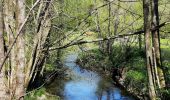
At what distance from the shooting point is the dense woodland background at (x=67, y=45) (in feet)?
12.9

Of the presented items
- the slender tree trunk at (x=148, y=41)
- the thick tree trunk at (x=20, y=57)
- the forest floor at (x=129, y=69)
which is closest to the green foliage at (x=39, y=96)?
the forest floor at (x=129, y=69)

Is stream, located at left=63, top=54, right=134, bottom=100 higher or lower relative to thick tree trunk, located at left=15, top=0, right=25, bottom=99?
lower

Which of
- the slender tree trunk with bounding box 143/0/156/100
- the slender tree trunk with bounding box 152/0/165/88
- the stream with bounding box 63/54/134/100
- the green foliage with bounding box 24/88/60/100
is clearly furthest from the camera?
the stream with bounding box 63/54/134/100

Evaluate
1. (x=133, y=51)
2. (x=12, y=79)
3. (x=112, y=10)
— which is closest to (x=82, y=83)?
(x=133, y=51)

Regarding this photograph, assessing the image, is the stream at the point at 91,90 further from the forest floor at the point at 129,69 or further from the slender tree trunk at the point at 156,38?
the slender tree trunk at the point at 156,38

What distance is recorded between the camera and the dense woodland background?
3.94 m

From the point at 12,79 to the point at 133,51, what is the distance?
2624cm

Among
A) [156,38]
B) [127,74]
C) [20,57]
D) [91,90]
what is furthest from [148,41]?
[127,74]

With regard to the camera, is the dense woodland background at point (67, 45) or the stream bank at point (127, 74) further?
the stream bank at point (127, 74)

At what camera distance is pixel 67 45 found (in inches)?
201

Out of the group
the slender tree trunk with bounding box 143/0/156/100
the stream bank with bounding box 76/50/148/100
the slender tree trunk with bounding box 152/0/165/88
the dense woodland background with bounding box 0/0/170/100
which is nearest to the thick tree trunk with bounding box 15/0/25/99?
the dense woodland background with bounding box 0/0/170/100

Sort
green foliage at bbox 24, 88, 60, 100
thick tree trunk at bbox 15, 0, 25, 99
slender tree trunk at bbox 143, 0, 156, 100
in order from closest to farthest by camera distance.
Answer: thick tree trunk at bbox 15, 0, 25, 99 → slender tree trunk at bbox 143, 0, 156, 100 → green foliage at bbox 24, 88, 60, 100

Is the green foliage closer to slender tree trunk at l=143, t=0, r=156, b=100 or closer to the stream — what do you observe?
the stream

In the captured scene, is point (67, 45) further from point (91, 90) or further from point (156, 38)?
point (91, 90)
